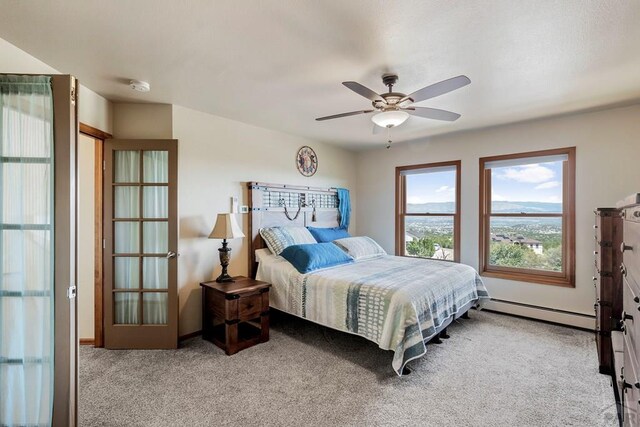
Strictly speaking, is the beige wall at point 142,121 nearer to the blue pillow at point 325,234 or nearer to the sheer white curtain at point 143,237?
the sheer white curtain at point 143,237

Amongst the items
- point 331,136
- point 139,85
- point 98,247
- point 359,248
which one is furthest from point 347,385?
point 331,136

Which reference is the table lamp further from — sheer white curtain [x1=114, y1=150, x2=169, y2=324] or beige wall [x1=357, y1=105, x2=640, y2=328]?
beige wall [x1=357, y1=105, x2=640, y2=328]

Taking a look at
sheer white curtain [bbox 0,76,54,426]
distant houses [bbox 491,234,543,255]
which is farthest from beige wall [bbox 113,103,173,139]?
distant houses [bbox 491,234,543,255]

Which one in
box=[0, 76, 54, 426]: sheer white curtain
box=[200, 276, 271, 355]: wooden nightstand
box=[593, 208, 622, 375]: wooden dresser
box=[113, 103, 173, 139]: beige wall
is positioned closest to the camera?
box=[0, 76, 54, 426]: sheer white curtain

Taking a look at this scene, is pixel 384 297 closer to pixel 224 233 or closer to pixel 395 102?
pixel 395 102

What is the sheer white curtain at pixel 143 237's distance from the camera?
3.01 metres

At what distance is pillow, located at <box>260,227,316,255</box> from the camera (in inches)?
148

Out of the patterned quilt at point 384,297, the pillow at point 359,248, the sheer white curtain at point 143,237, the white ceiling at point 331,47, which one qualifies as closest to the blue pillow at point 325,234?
the pillow at point 359,248

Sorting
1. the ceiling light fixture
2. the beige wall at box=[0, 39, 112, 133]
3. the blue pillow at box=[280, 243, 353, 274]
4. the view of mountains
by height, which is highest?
the ceiling light fixture

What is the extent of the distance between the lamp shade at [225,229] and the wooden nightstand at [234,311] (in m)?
0.52

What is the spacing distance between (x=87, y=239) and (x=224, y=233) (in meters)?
1.41

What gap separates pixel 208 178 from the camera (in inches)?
136

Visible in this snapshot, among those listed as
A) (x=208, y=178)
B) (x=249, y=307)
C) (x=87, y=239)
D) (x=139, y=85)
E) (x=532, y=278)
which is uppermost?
(x=139, y=85)

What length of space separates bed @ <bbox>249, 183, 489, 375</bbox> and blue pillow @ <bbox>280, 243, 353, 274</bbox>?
0.09m
